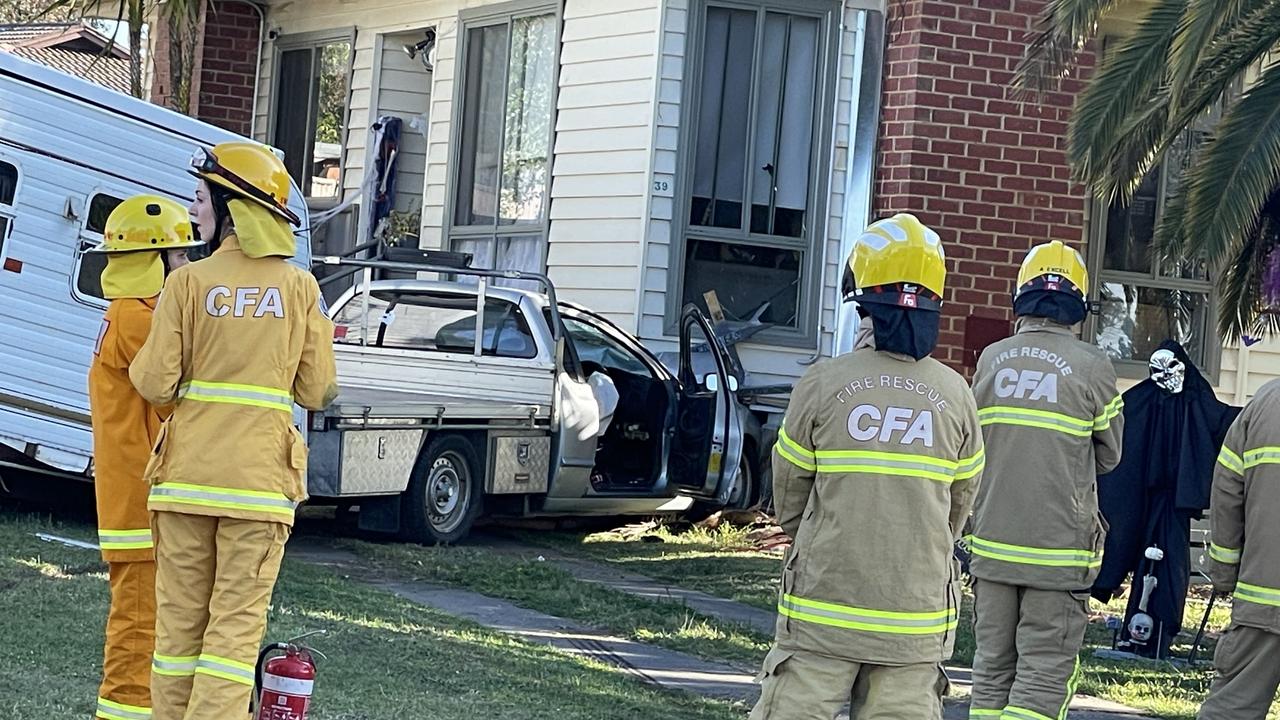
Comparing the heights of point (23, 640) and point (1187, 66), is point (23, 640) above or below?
below

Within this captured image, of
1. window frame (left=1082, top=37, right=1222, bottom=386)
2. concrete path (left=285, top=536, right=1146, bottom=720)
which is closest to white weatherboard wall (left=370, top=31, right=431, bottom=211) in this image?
concrete path (left=285, top=536, right=1146, bottom=720)

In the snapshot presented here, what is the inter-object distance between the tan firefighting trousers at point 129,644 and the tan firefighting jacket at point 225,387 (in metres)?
0.56

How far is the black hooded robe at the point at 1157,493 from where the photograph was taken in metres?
9.48

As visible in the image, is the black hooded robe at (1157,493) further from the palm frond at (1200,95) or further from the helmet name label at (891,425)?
the helmet name label at (891,425)

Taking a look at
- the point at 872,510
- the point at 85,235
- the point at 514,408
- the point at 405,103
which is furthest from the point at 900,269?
the point at 405,103

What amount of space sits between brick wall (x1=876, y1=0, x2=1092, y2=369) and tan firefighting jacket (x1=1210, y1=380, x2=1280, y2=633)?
7.02 m

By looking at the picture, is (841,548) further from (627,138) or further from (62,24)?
(62,24)

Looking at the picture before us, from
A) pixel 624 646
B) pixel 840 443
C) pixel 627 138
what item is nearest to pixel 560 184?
pixel 627 138

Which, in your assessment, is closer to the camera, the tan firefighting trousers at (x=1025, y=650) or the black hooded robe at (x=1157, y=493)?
the tan firefighting trousers at (x=1025, y=650)

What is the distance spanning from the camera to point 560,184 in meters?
14.6

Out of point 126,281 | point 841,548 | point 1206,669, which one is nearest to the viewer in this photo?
point 841,548

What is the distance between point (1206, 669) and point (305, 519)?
20.5ft

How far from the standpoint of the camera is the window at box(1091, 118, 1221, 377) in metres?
14.4

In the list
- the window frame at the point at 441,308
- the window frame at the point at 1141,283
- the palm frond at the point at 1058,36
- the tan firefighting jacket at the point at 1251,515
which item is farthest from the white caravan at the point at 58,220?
the window frame at the point at 1141,283
